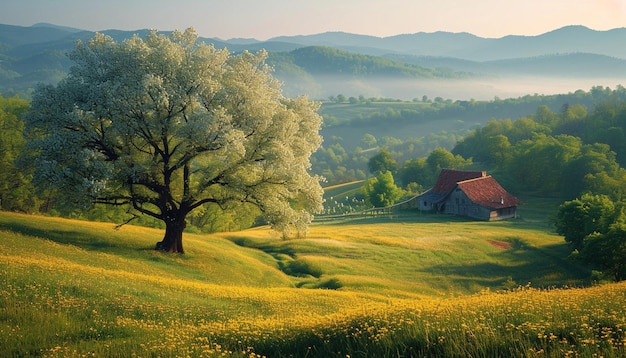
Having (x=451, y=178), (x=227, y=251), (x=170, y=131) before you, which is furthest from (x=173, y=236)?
(x=451, y=178)

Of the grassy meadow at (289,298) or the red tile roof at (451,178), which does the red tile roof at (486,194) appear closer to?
the red tile roof at (451,178)

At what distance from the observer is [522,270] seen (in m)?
59.4

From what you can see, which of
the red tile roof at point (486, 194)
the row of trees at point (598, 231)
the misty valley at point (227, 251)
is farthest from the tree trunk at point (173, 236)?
the red tile roof at point (486, 194)

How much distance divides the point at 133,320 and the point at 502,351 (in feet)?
40.0

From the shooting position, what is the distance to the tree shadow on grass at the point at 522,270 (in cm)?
5319

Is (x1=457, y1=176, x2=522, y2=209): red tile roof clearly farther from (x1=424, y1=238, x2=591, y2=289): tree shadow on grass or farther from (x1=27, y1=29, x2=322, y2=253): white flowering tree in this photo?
(x1=27, y1=29, x2=322, y2=253): white flowering tree

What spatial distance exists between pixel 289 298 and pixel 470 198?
77576mm

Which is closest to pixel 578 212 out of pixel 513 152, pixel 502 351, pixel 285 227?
pixel 285 227

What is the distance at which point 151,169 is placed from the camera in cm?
4072

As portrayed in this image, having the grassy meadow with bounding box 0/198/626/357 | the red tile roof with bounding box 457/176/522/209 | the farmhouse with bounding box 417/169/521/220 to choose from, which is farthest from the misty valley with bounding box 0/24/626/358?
the red tile roof with bounding box 457/176/522/209

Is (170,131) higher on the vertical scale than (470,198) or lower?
higher

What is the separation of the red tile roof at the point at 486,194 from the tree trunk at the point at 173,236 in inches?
2779

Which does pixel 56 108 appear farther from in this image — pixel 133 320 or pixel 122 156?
pixel 133 320

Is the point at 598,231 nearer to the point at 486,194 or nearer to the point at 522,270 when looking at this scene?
the point at 522,270
